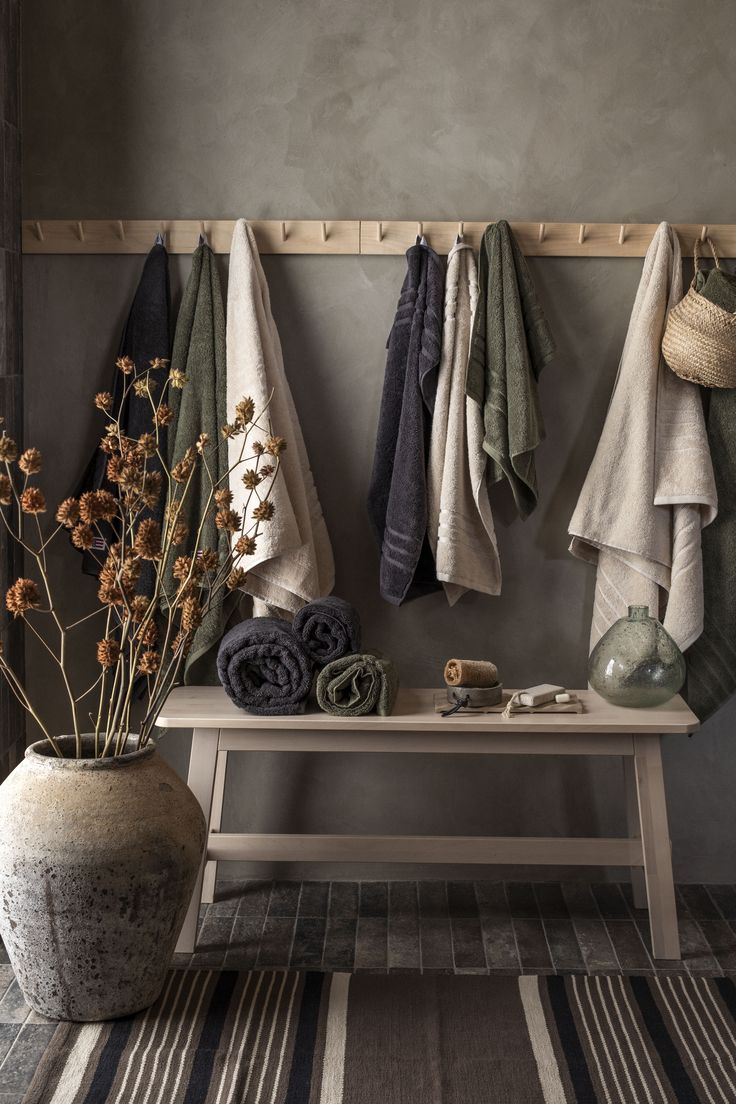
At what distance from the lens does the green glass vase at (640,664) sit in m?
2.11

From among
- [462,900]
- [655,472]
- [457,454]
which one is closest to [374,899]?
[462,900]

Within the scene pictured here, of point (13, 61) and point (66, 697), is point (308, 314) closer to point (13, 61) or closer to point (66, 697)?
point (13, 61)

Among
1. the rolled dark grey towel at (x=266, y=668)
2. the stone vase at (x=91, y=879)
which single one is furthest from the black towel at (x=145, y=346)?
the stone vase at (x=91, y=879)

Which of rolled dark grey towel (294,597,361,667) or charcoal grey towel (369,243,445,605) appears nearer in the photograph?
rolled dark grey towel (294,597,361,667)

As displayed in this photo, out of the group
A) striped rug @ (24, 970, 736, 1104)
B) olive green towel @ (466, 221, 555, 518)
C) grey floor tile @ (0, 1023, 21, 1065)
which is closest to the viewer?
striped rug @ (24, 970, 736, 1104)

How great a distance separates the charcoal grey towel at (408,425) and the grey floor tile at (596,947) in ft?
2.60

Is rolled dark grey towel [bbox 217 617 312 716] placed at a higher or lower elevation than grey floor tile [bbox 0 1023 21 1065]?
higher

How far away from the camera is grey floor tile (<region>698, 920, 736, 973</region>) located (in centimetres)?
210

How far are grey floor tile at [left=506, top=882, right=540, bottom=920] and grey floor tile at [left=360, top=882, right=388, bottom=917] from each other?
0.28 m

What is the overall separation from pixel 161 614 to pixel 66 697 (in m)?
0.34

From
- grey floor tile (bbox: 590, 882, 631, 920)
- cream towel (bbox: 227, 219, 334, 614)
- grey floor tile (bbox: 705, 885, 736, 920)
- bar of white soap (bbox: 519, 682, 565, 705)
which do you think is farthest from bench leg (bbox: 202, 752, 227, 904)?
grey floor tile (bbox: 705, 885, 736, 920)

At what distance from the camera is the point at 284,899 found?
7.77 feet

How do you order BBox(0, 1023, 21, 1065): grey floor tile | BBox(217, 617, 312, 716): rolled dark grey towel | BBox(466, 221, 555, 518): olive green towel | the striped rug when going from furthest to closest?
BBox(466, 221, 555, 518): olive green towel
BBox(217, 617, 312, 716): rolled dark grey towel
BBox(0, 1023, 21, 1065): grey floor tile
the striped rug

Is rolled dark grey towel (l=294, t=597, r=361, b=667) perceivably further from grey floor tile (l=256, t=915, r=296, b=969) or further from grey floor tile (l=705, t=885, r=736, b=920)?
grey floor tile (l=705, t=885, r=736, b=920)
